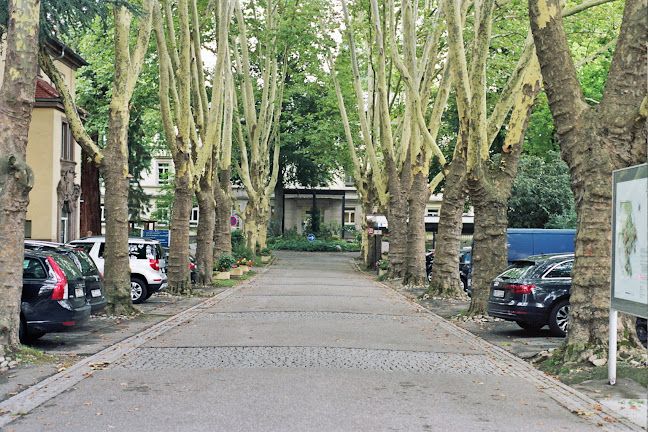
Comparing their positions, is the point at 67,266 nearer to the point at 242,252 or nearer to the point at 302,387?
the point at 302,387

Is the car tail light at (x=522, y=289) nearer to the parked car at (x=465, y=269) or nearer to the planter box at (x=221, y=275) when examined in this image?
the parked car at (x=465, y=269)

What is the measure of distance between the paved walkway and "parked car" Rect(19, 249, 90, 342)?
80 centimetres

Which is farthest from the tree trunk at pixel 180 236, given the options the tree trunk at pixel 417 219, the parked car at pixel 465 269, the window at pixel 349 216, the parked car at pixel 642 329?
the window at pixel 349 216

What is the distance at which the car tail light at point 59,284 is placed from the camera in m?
12.0

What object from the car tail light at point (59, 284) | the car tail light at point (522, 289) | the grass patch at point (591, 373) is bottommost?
the grass patch at point (591, 373)

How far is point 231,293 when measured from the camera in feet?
82.9

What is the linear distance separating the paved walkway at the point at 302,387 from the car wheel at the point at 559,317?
4.56 feet

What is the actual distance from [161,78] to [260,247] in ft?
100

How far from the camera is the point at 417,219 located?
1080 inches

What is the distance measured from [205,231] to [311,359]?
16.4 meters

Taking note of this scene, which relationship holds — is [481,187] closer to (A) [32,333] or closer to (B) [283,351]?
(B) [283,351]

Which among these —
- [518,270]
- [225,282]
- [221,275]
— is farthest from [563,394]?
[221,275]

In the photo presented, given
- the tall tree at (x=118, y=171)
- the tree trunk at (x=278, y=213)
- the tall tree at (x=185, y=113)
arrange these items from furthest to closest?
1. the tree trunk at (x=278, y=213)
2. the tall tree at (x=185, y=113)
3. the tall tree at (x=118, y=171)

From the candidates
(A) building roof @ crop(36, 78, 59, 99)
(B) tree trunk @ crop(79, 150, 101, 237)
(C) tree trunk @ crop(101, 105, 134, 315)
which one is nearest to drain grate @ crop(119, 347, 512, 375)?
(C) tree trunk @ crop(101, 105, 134, 315)
